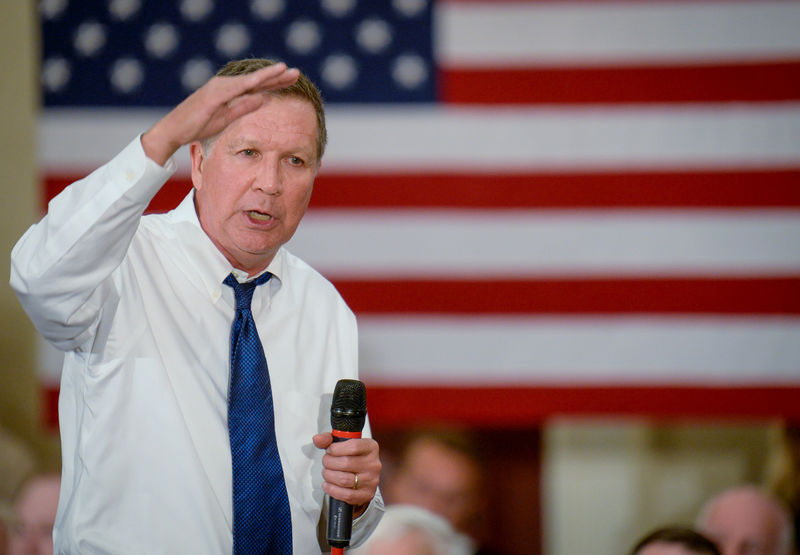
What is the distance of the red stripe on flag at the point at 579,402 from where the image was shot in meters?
2.60

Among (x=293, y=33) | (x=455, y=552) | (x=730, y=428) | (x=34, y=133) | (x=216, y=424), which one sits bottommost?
(x=455, y=552)

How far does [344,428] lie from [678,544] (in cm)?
106

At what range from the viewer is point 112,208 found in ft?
Answer: 3.24

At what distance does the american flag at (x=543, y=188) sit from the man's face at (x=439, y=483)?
233mm

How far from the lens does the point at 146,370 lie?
3.79ft

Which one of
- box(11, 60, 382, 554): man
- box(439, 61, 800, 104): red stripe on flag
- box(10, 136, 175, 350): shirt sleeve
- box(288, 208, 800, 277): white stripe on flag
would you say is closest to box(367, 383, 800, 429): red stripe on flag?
box(288, 208, 800, 277): white stripe on flag

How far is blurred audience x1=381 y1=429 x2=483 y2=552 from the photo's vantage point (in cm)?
273

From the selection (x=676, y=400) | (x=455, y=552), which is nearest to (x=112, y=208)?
(x=455, y=552)

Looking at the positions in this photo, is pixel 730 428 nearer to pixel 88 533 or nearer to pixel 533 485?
pixel 533 485

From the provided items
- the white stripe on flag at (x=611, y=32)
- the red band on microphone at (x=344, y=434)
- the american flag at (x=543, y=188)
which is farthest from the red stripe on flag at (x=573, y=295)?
the red band on microphone at (x=344, y=434)

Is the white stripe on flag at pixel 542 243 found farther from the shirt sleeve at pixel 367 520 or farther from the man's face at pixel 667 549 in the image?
the shirt sleeve at pixel 367 520

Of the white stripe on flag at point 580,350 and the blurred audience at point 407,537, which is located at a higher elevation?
the white stripe on flag at point 580,350

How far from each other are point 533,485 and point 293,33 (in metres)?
1.60

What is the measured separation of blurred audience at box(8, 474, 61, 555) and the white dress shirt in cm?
144
